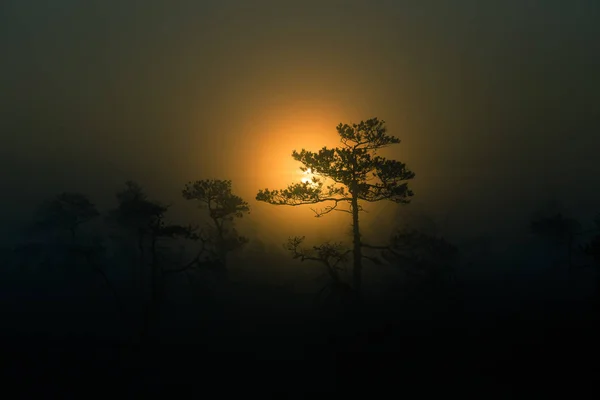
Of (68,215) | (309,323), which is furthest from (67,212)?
(309,323)

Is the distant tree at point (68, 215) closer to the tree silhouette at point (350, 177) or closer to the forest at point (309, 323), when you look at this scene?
the forest at point (309, 323)

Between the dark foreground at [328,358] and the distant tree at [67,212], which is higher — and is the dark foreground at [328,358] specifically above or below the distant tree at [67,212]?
below

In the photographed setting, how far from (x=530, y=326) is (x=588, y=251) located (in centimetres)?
543

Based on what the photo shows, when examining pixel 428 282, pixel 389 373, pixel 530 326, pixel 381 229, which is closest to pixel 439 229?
pixel 381 229

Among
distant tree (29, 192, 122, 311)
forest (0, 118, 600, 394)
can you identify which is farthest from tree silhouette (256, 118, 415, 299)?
distant tree (29, 192, 122, 311)

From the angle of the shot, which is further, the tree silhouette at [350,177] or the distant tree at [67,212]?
the distant tree at [67,212]

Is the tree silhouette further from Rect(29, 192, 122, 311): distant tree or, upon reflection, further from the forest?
Rect(29, 192, 122, 311): distant tree

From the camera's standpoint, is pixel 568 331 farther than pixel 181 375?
Yes

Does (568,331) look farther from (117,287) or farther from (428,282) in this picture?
(117,287)

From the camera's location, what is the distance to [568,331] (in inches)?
1077

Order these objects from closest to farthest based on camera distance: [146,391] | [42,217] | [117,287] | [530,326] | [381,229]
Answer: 1. [146,391]
2. [530,326]
3. [117,287]
4. [42,217]
5. [381,229]

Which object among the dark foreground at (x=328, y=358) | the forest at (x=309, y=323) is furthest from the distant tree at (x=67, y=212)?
the dark foreground at (x=328, y=358)

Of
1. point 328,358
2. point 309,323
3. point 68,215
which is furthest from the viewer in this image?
point 68,215

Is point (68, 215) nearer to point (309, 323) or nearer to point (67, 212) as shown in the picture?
point (67, 212)
